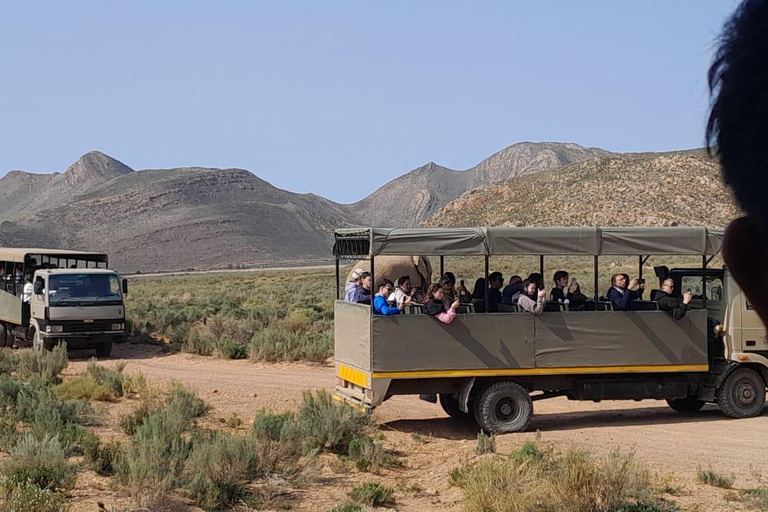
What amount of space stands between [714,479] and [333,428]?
4.52 meters

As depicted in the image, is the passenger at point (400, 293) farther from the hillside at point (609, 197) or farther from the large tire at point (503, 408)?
the hillside at point (609, 197)

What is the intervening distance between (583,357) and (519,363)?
925mm

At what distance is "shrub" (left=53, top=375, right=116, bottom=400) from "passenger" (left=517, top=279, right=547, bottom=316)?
7.45 m

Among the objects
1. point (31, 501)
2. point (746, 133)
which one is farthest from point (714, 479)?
point (746, 133)

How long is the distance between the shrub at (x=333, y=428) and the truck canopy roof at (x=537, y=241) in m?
2.09

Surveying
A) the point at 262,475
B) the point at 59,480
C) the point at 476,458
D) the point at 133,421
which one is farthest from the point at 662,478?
the point at 133,421

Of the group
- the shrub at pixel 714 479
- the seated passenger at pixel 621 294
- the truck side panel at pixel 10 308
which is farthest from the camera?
the truck side panel at pixel 10 308

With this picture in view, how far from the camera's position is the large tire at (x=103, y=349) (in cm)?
2384

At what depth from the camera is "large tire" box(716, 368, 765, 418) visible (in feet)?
45.1

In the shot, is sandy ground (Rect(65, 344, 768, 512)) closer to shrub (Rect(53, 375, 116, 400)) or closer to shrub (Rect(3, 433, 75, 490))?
shrub (Rect(3, 433, 75, 490))

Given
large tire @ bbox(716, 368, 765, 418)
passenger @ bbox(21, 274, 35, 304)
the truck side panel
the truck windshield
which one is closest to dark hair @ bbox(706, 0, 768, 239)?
large tire @ bbox(716, 368, 765, 418)

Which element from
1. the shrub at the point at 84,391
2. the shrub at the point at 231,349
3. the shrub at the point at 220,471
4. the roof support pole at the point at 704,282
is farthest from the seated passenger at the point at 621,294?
the shrub at the point at 231,349

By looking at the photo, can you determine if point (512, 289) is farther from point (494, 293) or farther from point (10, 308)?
point (10, 308)

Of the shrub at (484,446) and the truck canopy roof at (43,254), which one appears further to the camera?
the truck canopy roof at (43,254)
